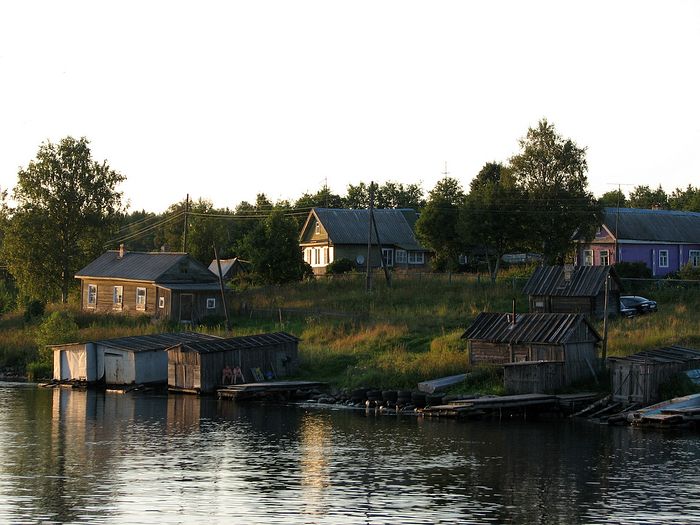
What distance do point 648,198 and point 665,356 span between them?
4392 inches

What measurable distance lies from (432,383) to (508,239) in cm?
2787

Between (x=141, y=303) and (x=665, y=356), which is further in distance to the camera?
(x=141, y=303)

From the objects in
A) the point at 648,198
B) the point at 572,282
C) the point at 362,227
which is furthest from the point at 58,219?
the point at 648,198

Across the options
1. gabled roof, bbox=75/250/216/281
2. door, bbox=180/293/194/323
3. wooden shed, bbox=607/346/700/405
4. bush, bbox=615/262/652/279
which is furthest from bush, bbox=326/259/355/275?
wooden shed, bbox=607/346/700/405

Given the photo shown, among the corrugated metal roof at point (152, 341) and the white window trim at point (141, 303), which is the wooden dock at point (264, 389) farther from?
the white window trim at point (141, 303)

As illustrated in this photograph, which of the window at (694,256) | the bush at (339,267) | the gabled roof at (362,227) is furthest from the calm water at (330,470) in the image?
the gabled roof at (362,227)

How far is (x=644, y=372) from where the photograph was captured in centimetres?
4506

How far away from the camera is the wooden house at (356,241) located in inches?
3802

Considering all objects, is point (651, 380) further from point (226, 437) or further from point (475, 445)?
point (226, 437)

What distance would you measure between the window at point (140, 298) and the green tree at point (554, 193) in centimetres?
2874

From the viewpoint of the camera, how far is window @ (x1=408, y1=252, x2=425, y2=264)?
328 ft

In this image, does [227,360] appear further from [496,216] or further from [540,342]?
[496,216]

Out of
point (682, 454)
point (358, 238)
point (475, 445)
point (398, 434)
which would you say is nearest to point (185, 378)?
point (398, 434)

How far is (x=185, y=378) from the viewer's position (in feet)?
185
